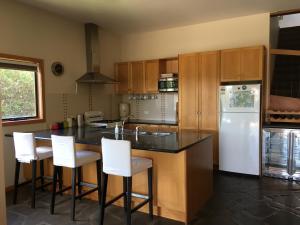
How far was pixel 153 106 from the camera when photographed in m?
5.73

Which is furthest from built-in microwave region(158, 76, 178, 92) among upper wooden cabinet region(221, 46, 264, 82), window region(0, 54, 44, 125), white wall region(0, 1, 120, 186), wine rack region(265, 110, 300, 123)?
window region(0, 54, 44, 125)

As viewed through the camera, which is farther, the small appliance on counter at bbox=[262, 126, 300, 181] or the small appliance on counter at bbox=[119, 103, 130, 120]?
the small appliance on counter at bbox=[119, 103, 130, 120]

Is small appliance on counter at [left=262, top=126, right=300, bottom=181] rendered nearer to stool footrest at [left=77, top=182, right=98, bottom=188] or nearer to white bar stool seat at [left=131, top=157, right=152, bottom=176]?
white bar stool seat at [left=131, top=157, right=152, bottom=176]

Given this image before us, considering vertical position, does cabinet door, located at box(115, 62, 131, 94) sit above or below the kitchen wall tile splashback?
above

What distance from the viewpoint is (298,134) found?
3.96m

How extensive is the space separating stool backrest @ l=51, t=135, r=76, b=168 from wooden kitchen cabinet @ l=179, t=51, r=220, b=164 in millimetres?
2596

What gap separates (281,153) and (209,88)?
1.62 meters

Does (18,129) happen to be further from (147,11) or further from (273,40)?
(273,40)

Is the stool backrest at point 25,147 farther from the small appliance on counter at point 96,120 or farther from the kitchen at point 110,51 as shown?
the small appliance on counter at point 96,120

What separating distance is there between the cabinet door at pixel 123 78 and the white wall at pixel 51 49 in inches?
10.2

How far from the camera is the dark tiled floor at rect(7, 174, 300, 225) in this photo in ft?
9.06

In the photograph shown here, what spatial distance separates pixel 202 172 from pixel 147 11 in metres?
2.82

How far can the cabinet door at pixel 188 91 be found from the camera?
471 cm

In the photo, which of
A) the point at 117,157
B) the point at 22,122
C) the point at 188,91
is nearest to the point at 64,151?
the point at 117,157
